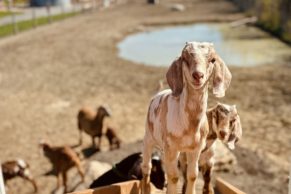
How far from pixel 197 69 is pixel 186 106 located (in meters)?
0.38

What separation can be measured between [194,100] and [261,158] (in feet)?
21.9

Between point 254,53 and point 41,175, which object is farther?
point 254,53

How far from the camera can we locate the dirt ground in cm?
883

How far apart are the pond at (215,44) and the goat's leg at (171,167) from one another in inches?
617

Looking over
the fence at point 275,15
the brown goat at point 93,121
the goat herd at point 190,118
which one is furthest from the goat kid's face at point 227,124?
the fence at point 275,15

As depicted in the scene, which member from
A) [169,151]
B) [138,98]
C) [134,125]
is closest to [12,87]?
[138,98]

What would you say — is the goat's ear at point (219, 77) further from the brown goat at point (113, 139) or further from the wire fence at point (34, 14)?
the wire fence at point (34, 14)

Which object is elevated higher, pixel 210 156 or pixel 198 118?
pixel 198 118

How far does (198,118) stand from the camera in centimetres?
278

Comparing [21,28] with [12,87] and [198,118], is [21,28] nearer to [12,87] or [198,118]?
[12,87]

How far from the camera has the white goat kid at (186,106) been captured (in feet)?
8.30

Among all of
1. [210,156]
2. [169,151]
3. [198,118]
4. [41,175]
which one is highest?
[198,118]

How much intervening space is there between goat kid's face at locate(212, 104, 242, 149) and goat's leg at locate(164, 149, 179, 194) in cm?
46

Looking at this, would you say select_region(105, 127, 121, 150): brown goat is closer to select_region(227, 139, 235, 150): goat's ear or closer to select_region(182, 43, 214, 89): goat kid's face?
select_region(227, 139, 235, 150): goat's ear
